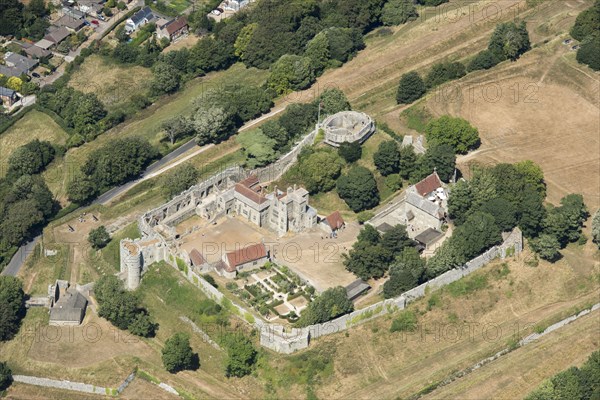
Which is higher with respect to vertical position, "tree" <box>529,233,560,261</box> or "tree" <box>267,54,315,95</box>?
"tree" <box>267,54,315,95</box>

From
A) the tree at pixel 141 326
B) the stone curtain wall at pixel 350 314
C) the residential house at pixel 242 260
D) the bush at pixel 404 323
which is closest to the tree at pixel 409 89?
the stone curtain wall at pixel 350 314

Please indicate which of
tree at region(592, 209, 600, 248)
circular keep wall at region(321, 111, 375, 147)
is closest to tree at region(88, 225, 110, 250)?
circular keep wall at region(321, 111, 375, 147)

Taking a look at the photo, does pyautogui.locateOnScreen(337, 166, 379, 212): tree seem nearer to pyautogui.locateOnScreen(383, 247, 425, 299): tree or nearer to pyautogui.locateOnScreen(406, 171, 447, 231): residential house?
pyautogui.locateOnScreen(406, 171, 447, 231): residential house

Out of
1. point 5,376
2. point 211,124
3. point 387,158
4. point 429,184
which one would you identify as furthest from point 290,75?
point 5,376

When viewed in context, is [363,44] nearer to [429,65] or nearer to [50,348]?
[429,65]

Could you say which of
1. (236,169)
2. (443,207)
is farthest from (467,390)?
(236,169)

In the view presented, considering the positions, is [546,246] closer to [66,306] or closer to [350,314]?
[350,314]
